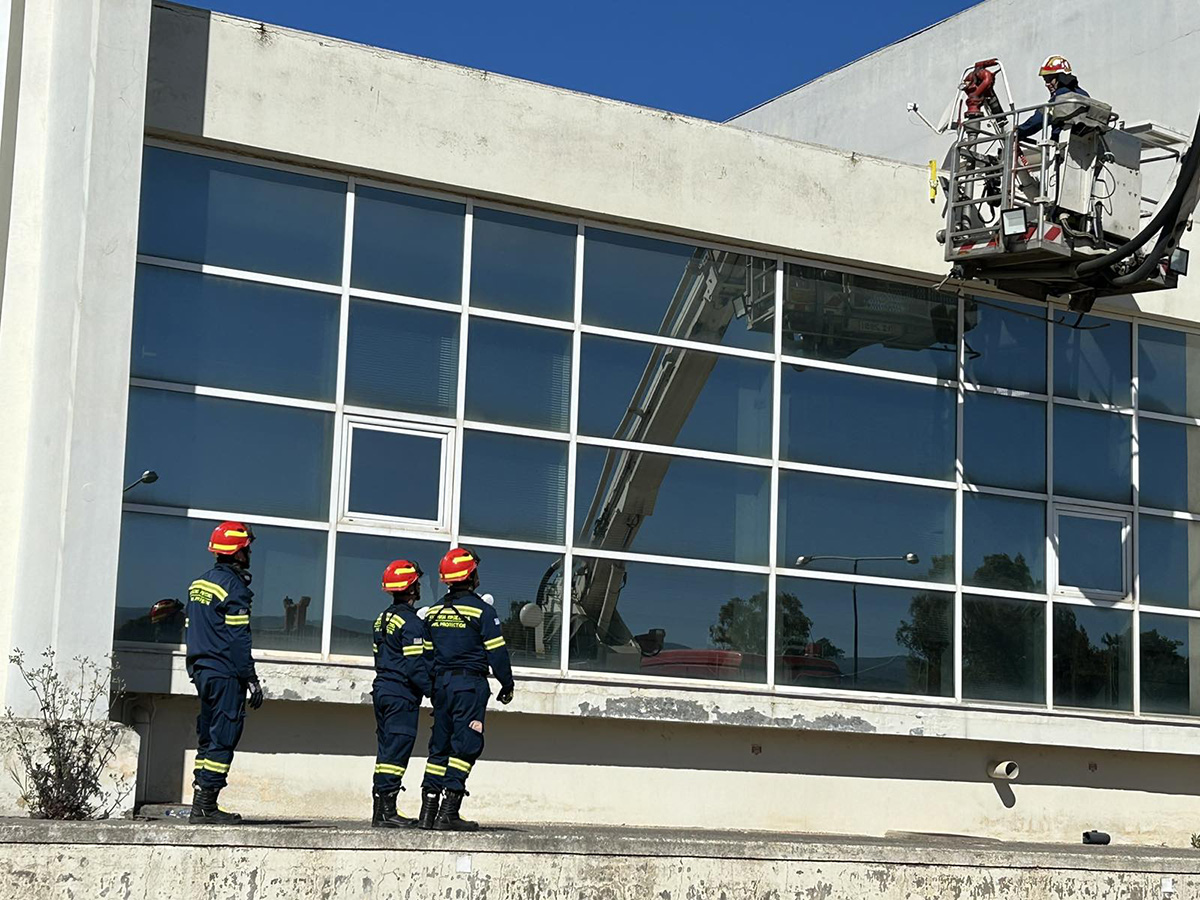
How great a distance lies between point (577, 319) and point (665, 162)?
5.20 ft

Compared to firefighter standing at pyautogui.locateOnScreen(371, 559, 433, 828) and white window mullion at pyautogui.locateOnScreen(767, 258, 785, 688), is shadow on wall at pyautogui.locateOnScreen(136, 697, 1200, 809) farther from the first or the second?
firefighter standing at pyautogui.locateOnScreen(371, 559, 433, 828)

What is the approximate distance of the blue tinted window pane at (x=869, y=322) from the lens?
14945 millimetres

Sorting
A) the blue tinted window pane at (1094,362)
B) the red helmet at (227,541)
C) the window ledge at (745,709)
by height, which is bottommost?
the window ledge at (745,709)

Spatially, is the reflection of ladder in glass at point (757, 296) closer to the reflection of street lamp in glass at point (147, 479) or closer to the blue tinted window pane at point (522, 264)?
the blue tinted window pane at point (522, 264)

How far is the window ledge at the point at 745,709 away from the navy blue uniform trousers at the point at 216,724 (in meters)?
1.97

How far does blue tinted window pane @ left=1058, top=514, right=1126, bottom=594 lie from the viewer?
15.8 m

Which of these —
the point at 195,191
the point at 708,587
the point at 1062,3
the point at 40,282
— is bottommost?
the point at 708,587

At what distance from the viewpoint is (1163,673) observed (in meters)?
16.1

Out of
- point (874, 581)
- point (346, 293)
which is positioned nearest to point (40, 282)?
point (346, 293)

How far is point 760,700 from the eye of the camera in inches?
549

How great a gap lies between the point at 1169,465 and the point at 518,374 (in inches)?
272

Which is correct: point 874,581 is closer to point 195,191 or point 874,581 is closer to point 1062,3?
point 195,191

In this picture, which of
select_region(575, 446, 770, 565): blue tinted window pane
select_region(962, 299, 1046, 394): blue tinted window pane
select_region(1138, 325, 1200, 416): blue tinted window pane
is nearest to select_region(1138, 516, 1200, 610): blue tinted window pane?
select_region(1138, 325, 1200, 416): blue tinted window pane

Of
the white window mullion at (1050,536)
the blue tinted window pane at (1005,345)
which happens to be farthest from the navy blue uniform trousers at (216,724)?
the white window mullion at (1050,536)
